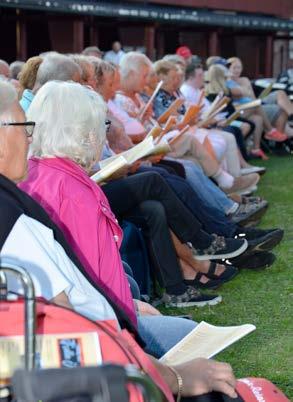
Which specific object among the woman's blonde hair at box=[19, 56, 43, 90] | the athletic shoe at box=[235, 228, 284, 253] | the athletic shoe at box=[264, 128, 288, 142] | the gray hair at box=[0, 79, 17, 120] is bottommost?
the athletic shoe at box=[264, 128, 288, 142]

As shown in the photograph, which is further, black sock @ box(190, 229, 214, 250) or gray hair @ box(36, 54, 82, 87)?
black sock @ box(190, 229, 214, 250)

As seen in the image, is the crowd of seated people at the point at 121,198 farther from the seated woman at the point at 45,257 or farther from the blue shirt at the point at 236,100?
the blue shirt at the point at 236,100

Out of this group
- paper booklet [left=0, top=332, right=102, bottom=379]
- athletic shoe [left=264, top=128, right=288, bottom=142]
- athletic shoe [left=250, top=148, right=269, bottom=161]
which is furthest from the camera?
athletic shoe [left=264, top=128, right=288, bottom=142]

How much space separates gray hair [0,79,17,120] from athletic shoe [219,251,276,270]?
135 inches

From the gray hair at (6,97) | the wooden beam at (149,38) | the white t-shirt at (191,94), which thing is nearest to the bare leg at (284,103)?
the white t-shirt at (191,94)

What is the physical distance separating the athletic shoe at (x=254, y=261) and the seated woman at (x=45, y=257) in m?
3.30

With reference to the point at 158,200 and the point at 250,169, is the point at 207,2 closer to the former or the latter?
the point at 250,169

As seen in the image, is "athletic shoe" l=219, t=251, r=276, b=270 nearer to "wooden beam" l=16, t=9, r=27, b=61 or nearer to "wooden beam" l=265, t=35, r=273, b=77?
"wooden beam" l=16, t=9, r=27, b=61

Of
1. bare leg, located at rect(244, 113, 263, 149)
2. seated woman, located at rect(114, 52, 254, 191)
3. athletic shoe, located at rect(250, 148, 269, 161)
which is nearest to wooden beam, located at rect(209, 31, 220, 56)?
bare leg, located at rect(244, 113, 263, 149)

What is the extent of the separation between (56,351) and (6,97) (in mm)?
1007

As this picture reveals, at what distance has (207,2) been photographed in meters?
21.4

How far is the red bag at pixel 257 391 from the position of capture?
8.39 ft

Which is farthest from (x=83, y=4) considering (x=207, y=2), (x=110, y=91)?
(x=110, y=91)

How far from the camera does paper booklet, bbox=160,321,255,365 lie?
9.17 ft
